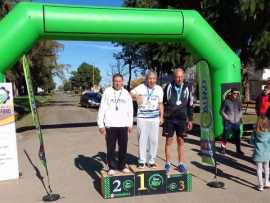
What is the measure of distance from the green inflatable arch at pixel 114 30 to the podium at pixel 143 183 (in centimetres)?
505

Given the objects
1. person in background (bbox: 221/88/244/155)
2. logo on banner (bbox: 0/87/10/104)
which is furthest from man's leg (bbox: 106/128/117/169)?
person in background (bbox: 221/88/244/155)

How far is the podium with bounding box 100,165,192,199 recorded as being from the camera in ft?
23.7

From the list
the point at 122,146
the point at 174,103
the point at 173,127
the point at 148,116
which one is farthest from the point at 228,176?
the point at 122,146

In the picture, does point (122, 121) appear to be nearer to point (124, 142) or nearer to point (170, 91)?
point (124, 142)

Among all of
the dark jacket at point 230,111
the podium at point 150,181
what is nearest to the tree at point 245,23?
the dark jacket at point 230,111

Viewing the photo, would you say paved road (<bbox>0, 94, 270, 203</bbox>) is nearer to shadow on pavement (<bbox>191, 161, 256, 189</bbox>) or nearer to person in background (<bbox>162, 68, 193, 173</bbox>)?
shadow on pavement (<bbox>191, 161, 256, 189</bbox>)

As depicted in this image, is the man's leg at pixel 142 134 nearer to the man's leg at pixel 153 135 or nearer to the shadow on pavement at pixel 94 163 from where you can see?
the man's leg at pixel 153 135

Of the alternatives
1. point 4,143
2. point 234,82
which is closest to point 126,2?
point 234,82

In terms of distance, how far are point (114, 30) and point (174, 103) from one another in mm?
4011

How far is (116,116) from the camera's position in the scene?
25.3 ft

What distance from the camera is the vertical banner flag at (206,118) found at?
821 cm

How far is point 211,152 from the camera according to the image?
819cm

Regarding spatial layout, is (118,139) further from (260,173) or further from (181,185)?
(260,173)

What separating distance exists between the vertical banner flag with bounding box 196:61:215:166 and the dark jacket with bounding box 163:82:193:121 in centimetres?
36
